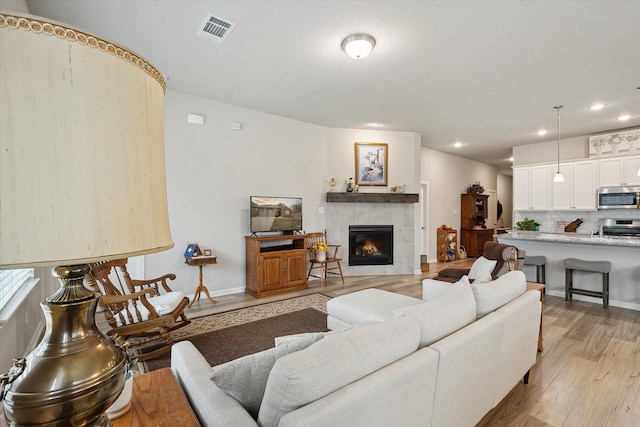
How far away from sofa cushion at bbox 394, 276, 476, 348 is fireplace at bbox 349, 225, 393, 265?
4.29 metres

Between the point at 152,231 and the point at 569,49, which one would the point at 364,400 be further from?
the point at 569,49

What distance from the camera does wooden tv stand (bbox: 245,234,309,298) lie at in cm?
455

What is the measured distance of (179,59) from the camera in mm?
3338

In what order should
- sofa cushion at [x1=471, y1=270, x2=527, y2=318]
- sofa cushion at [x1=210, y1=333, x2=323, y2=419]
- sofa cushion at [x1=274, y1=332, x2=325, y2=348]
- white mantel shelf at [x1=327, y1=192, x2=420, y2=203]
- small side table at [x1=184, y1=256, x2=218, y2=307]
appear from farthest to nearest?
white mantel shelf at [x1=327, y1=192, x2=420, y2=203], small side table at [x1=184, y1=256, x2=218, y2=307], sofa cushion at [x1=471, y1=270, x2=527, y2=318], sofa cushion at [x1=274, y1=332, x2=325, y2=348], sofa cushion at [x1=210, y1=333, x2=323, y2=419]

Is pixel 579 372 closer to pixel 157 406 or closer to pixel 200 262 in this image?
pixel 157 406

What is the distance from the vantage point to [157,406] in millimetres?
1054

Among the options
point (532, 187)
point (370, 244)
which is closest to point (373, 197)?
point (370, 244)

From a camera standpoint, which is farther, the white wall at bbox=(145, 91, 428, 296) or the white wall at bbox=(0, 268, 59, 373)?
the white wall at bbox=(145, 91, 428, 296)

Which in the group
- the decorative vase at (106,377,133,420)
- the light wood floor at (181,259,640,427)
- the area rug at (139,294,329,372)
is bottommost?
the light wood floor at (181,259,640,427)

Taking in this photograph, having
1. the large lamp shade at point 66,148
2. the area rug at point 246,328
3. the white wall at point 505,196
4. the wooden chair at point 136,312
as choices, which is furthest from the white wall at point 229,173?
the white wall at point 505,196

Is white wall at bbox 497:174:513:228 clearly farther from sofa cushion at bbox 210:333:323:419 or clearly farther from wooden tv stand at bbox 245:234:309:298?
sofa cushion at bbox 210:333:323:419

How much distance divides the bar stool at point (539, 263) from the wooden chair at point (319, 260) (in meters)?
3.02

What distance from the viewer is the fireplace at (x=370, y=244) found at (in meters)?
6.14

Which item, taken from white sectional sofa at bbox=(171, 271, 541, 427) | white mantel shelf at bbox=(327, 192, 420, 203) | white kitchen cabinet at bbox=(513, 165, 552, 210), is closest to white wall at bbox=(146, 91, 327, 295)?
white mantel shelf at bbox=(327, 192, 420, 203)
